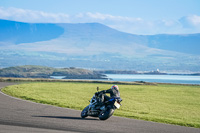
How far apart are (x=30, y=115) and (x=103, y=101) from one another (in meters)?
3.46

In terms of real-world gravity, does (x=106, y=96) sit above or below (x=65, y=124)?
above

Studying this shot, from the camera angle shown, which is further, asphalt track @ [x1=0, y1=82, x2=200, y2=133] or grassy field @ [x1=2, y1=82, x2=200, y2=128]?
grassy field @ [x1=2, y1=82, x2=200, y2=128]

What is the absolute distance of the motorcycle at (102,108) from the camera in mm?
17609

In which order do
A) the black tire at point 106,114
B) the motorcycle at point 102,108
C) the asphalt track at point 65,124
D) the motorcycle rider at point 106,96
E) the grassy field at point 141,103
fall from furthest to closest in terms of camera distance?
1. the grassy field at point 141,103
2. the motorcycle rider at point 106,96
3. the black tire at point 106,114
4. the motorcycle at point 102,108
5. the asphalt track at point 65,124

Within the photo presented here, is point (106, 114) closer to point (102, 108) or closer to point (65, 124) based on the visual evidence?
point (102, 108)

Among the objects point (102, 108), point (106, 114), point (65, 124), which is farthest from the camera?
point (102, 108)

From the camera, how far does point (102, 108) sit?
1833 cm

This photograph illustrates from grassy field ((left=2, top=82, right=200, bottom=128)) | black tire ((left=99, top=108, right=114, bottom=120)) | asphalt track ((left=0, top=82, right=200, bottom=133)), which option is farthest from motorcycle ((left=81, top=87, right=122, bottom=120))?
grassy field ((left=2, top=82, right=200, bottom=128))

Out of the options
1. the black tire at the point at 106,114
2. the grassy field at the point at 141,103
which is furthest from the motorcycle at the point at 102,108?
the grassy field at the point at 141,103

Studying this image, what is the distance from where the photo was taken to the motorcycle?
57.8 feet

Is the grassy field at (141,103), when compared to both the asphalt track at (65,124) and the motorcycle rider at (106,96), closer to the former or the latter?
the asphalt track at (65,124)

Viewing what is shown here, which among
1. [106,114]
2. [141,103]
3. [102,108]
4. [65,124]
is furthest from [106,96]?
[141,103]

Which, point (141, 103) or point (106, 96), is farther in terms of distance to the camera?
point (141, 103)

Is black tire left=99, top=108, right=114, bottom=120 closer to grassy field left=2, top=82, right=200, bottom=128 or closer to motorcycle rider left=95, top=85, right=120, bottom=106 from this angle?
motorcycle rider left=95, top=85, right=120, bottom=106
